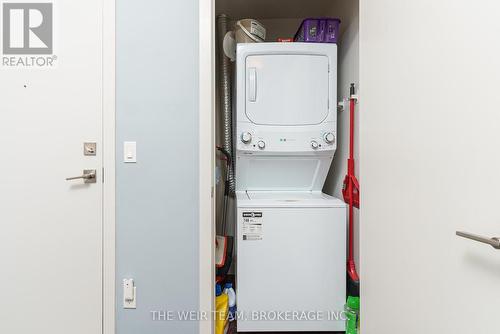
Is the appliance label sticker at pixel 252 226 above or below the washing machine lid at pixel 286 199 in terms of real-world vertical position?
below

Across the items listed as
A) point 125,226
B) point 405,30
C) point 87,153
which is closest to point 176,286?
point 125,226

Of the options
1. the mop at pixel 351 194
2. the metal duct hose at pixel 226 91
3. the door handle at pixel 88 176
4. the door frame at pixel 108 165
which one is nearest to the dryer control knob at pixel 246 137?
the metal duct hose at pixel 226 91

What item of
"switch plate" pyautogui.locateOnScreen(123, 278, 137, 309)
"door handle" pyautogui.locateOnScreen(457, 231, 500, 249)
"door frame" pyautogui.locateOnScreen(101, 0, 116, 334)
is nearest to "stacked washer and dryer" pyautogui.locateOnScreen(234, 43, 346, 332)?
"switch plate" pyautogui.locateOnScreen(123, 278, 137, 309)

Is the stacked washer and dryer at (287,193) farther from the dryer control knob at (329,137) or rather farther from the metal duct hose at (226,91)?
the metal duct hose at (226,91)

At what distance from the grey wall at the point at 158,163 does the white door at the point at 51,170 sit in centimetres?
13

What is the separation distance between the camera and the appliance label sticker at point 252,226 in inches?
62.8

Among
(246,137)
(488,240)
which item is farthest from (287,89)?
(488,240)

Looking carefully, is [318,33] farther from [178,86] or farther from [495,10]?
[495,10]

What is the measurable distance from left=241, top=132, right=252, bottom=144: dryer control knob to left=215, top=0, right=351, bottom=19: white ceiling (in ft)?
3.78

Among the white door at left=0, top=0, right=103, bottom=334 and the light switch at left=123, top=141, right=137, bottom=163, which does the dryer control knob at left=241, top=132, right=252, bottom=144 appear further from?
the white door at left=0, top=0, right=103, bottom=334

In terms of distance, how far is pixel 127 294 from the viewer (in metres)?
1.37

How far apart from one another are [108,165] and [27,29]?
2.61 ft

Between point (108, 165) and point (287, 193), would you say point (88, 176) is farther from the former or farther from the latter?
point (287, 193)

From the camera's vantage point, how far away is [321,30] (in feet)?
6.06
